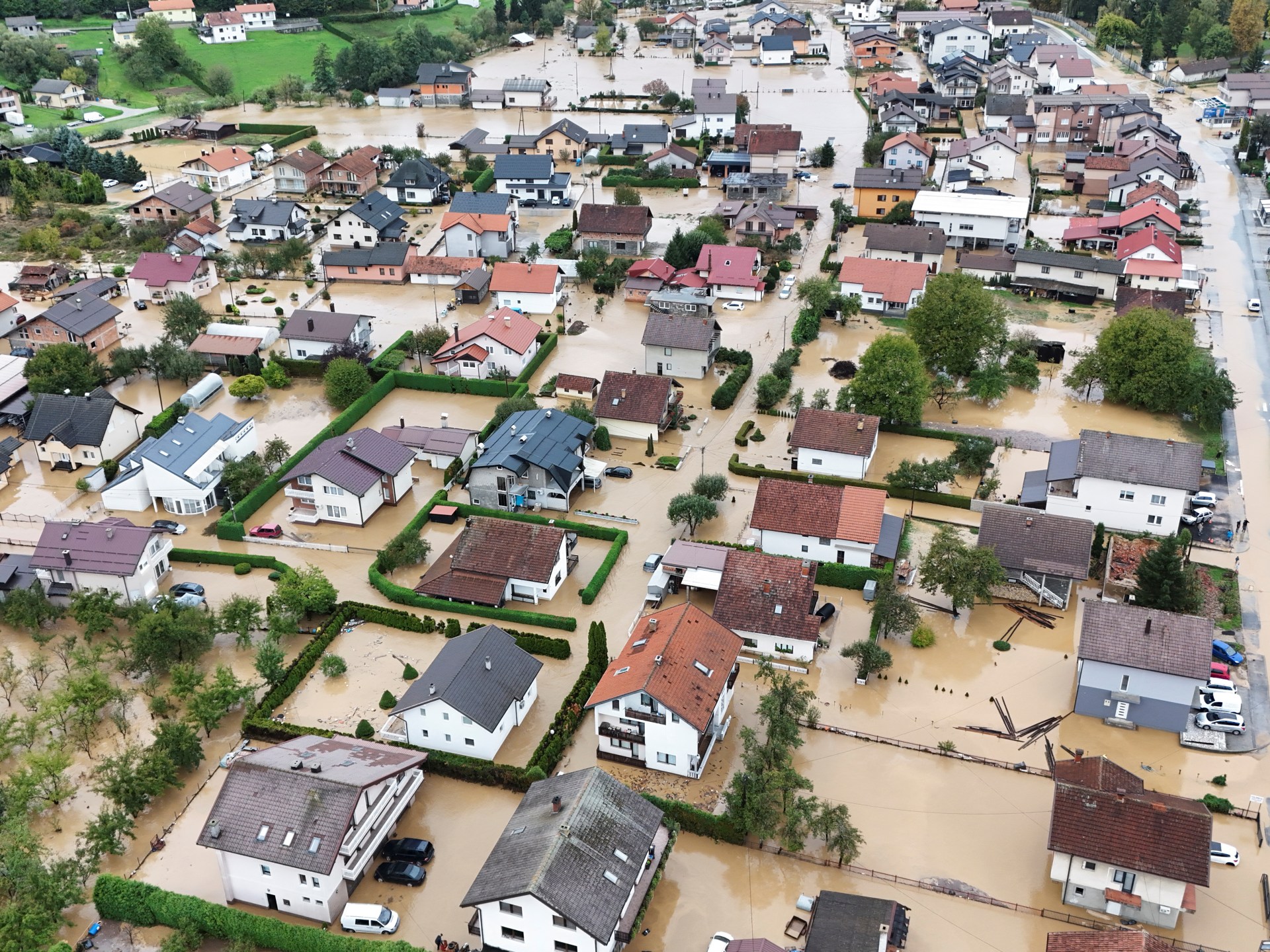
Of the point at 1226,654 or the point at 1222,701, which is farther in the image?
the point at 1226,654

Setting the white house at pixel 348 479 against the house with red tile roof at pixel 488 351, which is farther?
the house with red tile roof at pixel 488 351

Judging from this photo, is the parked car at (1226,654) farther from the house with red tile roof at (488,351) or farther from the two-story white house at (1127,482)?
the house with red tile roof at (488,351)

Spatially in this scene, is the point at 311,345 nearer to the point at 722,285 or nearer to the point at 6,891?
the point at 722,285

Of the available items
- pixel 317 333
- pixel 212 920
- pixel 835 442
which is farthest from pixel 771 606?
pixel 317 333

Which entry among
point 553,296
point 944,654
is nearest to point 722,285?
point 553,296

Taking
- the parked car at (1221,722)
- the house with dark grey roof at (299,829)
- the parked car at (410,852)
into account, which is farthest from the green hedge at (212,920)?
the parked car at (1221,722)

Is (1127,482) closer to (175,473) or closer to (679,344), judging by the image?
(679,344)

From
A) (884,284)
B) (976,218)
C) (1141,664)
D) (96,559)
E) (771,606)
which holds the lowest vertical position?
(96,559)
